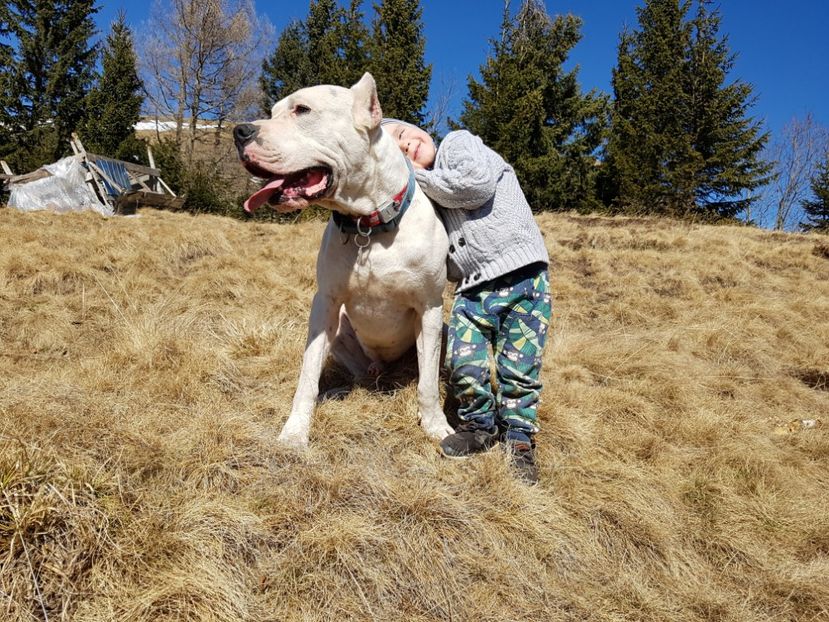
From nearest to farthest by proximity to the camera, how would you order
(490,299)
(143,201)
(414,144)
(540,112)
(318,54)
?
(490,299), (414,144), (143,201), (540,112), (318,54)

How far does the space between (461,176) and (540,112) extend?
1397 cm

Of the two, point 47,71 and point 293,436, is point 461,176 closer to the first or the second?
point 293,436

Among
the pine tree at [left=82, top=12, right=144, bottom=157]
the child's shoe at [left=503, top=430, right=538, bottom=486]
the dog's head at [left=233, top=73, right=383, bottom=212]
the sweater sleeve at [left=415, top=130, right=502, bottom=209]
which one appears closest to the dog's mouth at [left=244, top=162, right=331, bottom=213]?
the dog's head at [left=233, top=73, right=383, bottom=212]

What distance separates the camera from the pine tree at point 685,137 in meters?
14.8

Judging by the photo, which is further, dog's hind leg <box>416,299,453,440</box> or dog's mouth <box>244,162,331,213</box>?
dog's hind leg <box>416,299,453,440</box>

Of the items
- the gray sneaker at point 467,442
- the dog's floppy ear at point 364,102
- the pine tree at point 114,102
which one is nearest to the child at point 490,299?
the gray sneaker at point 467,442

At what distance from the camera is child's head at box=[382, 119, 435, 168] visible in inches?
94.9

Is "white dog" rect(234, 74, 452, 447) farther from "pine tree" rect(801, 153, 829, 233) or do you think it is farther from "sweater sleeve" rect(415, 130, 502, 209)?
"pine tree" rect(801, 153, 829, 233)

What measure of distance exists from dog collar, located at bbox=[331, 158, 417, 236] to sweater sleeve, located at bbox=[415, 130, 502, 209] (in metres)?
0.15

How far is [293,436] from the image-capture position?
82.7 inches

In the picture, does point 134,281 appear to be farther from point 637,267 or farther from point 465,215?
point 637,267

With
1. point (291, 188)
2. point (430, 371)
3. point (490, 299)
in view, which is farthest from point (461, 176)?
point (430, 371)

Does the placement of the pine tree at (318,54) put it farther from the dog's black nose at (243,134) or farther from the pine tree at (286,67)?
the dog's black nose at (243,134)

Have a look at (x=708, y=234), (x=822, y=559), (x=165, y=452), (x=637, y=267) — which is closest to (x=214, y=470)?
(x=165, y=452)
